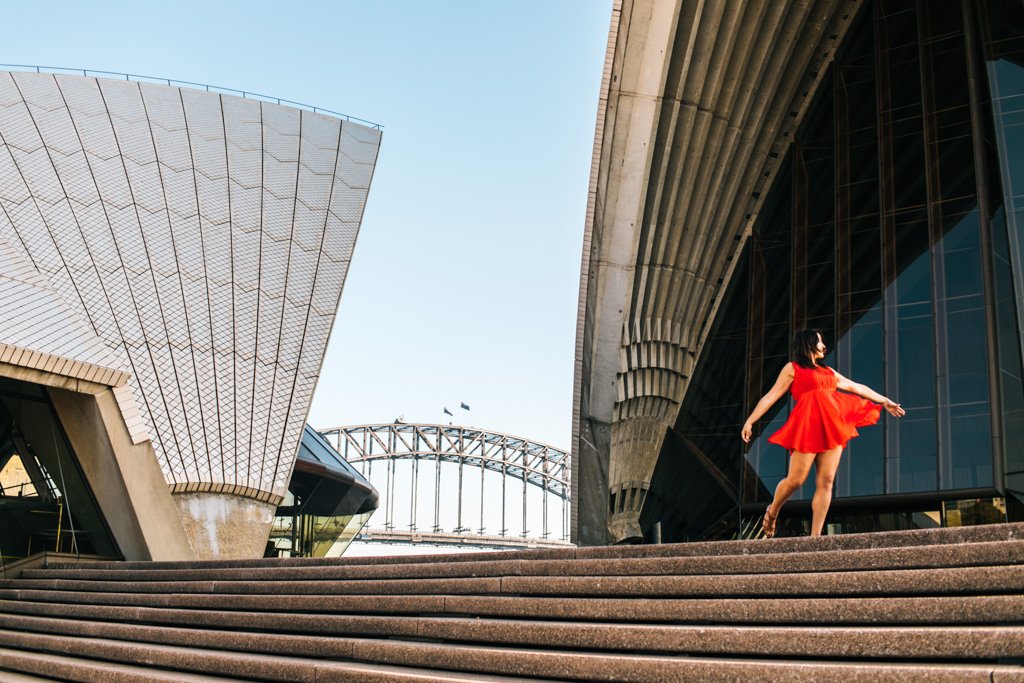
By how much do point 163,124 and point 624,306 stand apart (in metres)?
9.35

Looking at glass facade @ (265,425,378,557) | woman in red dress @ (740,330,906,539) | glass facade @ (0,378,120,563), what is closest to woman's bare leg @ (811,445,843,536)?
woman in red dress @ (740,330,906,539)

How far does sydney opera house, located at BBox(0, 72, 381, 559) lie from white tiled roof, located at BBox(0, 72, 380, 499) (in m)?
0.03

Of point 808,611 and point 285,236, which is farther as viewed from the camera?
point 285,236

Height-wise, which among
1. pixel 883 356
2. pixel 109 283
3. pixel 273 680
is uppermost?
pixel 109 283

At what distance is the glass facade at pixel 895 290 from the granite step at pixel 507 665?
32.2ft

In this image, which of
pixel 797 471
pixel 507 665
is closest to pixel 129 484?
pixel 797 471

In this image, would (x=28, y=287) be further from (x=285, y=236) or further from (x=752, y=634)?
(x=752, y=634)

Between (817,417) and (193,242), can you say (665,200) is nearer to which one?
(193,242)

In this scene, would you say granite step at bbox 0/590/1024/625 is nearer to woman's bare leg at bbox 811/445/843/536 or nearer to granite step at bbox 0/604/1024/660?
Answer: granite step at bbox 0/604/1024/660

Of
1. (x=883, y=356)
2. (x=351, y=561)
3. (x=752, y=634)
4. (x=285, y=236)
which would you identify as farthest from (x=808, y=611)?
(x=285, y=236)

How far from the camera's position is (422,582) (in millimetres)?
7039

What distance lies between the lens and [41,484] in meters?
14.4

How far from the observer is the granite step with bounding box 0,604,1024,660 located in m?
4.26

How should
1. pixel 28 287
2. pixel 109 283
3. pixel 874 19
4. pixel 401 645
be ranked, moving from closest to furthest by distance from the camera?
pixel 401 645
pixel 28 287
pixel 109 283
pixel 874 19
